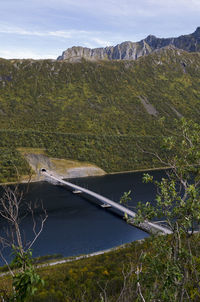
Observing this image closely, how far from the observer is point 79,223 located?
6625cm

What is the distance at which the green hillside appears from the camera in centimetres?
12988

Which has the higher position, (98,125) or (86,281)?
(98,125)

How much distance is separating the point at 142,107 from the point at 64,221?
13498 centimetres

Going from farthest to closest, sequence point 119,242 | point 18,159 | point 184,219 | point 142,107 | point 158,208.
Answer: point 142,107
point 18,159
point 119,242
point 158,208
point 184,219

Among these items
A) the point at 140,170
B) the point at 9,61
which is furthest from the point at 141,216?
the point at 9,61

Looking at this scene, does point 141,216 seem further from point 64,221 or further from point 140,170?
point 140,170

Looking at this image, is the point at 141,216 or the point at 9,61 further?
the point at 9,61

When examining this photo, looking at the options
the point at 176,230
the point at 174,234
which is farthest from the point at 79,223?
the point at 174,234

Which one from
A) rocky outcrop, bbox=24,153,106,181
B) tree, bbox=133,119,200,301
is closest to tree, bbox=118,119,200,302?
tree, bbox=133,119,200,301

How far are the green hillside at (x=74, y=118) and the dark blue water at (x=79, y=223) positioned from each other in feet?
62.4

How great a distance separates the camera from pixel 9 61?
199 m

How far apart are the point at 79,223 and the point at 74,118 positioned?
9983 cm

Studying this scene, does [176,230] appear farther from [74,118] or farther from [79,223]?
[74,118]

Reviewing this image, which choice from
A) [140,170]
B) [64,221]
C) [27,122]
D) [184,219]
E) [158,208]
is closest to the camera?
[184,219]
